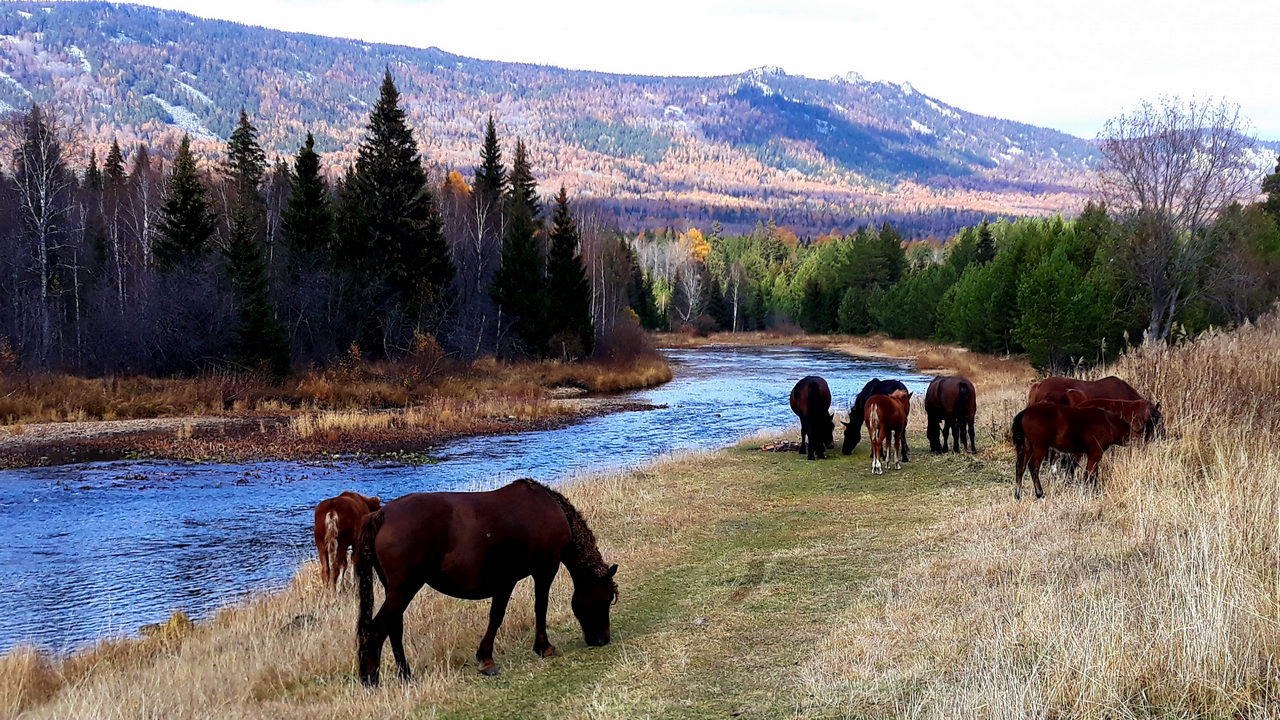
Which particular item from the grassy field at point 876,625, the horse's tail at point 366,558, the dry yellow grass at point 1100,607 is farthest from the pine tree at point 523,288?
the horse's tail at point 366,558

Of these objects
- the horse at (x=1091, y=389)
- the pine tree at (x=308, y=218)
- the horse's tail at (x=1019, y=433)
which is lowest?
the horse's tail at (x=1019, y=433)

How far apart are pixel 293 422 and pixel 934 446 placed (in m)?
20.2

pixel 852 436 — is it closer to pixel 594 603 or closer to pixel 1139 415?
pixel 1139 415

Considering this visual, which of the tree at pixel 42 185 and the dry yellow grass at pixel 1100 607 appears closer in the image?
the dry yellow grass at pixel 1100 607

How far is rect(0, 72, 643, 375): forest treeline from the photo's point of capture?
3628 cm

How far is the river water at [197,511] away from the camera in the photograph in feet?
39.1

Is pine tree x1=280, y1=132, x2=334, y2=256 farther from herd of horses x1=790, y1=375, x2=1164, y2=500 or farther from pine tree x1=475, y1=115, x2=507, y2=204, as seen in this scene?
herd of horses x1=790, y1=375, x2=1164, y2=500

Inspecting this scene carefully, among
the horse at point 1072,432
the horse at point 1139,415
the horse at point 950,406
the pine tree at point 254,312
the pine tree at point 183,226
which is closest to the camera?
the horse at point 1072,432

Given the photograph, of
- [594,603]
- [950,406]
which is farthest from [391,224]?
[594,603]

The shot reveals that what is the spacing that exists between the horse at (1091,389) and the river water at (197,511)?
10309 millimetres

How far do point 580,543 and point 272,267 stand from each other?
39.4 m

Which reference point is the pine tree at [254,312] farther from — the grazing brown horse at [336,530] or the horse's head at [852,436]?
the grazing brown horse at [336,530]

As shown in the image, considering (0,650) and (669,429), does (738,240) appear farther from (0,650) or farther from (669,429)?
(0,650)

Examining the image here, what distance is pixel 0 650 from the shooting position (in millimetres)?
10031
